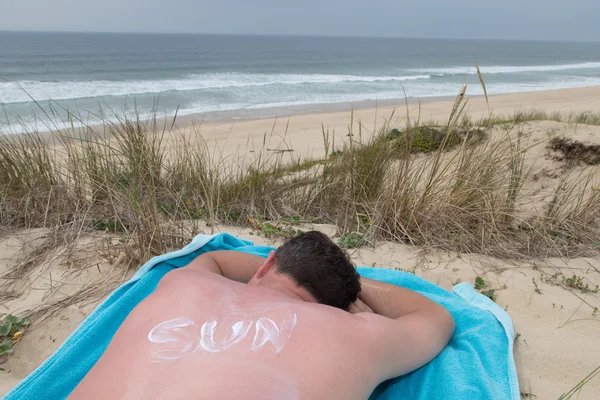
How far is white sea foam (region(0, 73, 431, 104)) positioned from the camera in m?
16.7

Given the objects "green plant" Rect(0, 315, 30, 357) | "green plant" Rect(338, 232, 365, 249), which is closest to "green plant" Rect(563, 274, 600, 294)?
"green plant" Rect(338, 232, 365, 249)

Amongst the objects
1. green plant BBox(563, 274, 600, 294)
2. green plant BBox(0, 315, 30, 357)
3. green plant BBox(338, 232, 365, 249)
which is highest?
green plant BBox(338, 232, 365, 249)

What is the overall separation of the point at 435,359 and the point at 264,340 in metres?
1.03

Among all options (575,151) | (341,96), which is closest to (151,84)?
(341,96)

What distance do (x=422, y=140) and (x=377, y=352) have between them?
5021 mm

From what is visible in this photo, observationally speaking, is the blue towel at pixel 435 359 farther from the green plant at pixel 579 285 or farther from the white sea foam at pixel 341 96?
the white sea foam at pixel 341 96

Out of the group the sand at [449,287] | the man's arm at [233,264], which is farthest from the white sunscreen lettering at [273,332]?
A: the sand at [449,287]

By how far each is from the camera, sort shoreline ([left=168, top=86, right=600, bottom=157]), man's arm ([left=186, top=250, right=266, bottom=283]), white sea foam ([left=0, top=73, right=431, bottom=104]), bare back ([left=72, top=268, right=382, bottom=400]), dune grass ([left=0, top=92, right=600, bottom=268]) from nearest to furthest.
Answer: bare back ([left=72, top=268, right=382, bottom=400])
man's arm ([left=186, top=250, right=266, bottom=283])
dune grass ([left=0, top=92, right=600, bottom=268])
shoreline ([left=168, top=86, right=600, bottom=157])
white sea foam ([left=0, top=73, right=431, bottom=104])

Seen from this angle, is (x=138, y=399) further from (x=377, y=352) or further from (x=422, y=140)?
(x=422, y=140)

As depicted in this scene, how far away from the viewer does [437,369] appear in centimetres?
202

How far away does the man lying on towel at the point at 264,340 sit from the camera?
1333 millimetres

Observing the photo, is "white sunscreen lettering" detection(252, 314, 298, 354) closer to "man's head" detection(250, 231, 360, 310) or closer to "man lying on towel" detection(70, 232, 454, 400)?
"man lying on towel" detection(70, 232, 454, 400)

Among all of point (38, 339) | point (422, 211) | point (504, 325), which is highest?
point (422, 211)

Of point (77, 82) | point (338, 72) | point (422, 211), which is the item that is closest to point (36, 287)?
point (422, 211)
